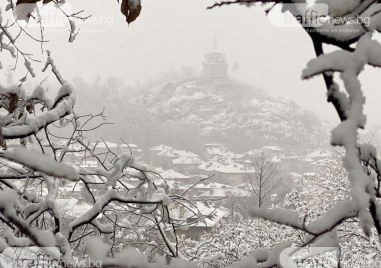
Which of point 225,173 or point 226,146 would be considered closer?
point 225,173

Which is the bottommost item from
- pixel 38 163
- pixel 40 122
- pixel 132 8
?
pixel 38 163

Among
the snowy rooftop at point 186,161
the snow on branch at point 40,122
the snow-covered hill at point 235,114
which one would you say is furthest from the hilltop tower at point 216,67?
the snow on branch at point 40,122

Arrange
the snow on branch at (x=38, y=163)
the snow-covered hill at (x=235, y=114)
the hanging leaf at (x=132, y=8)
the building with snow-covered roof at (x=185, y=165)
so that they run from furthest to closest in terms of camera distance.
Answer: the snow-covered hill at (x=235, y=114), the building with snow-covered roof at (x=185, y=165), the hanging leaf at (x=132, y=8), the snow on branch at (x=38, y=163)

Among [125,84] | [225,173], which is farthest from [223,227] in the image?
[125,84]

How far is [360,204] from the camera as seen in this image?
52cm

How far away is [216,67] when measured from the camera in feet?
355

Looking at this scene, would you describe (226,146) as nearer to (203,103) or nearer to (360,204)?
(203,103)

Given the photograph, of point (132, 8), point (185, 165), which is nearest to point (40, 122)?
point (132, 8)

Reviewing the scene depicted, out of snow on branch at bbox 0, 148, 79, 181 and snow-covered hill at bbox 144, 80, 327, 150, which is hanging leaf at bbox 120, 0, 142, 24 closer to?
snow on branch at bbox 0, 148, 79, 181

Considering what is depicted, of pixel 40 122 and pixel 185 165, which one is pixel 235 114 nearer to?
pixel 185 165

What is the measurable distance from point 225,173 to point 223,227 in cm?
4640

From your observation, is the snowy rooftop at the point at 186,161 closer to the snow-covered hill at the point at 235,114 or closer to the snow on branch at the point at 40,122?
the snow-covered hill at the point at 235,114

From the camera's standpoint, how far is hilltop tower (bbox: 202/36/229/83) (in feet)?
351

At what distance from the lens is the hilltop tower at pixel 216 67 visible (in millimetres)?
107000
